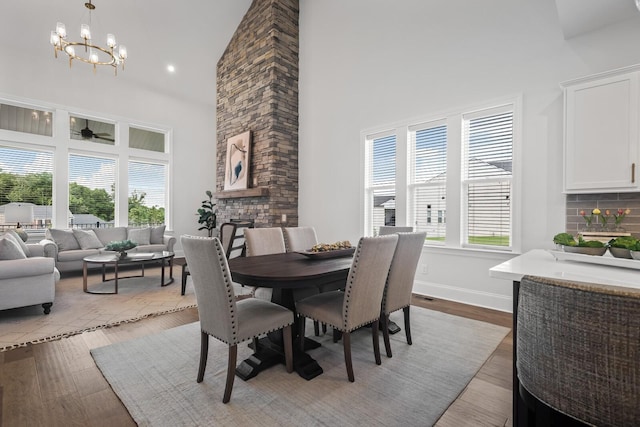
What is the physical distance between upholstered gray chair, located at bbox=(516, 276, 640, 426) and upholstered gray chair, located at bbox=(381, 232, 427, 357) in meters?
1.41

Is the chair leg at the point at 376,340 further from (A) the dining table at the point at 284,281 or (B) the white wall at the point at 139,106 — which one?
(B) the white wall at the point at 139,106

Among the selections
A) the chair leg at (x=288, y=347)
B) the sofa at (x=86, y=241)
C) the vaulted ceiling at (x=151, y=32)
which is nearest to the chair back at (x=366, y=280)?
the chair leg at (x=288, y=347)

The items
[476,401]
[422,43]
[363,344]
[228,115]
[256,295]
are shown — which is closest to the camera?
[476,401]

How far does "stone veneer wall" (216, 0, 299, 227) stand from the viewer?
5.34 meters

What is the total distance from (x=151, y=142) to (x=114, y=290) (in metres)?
3.74

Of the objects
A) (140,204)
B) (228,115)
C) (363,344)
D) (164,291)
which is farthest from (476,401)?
(140,204)

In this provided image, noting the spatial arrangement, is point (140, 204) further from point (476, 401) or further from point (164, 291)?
point (476, 401)

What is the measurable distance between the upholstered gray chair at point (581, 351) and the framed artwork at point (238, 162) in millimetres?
5432

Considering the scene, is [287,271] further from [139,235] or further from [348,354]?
[139,235]

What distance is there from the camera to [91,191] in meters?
5.91

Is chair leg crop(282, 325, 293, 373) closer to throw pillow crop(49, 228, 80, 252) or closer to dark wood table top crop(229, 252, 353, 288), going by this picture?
dark wood table top crop(229, 252, 353, 288)

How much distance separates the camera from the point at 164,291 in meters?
4.09

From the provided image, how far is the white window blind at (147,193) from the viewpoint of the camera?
253 inches

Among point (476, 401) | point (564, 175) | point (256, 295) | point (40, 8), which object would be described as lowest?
point (476, 401)
